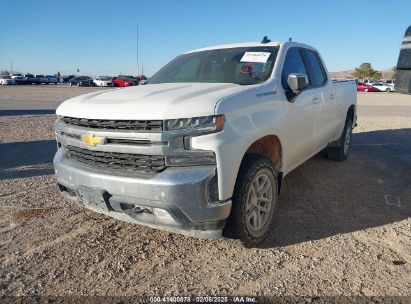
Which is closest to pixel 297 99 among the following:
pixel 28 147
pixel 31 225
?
pixel 31 225

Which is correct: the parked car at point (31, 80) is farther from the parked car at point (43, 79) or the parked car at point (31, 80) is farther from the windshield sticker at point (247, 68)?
the windshield sticker at point (247, 68)

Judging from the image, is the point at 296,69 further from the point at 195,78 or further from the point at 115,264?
the point at 115,264

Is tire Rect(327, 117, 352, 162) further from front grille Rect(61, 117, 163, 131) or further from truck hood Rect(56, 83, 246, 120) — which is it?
front grille Rect(61, 117, 163, 131)

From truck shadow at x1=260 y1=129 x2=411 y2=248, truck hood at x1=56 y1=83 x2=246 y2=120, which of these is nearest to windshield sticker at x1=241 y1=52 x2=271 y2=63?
truck hood at x1=56 y1=83 x2=246 y2=120

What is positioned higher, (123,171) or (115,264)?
(123,171)

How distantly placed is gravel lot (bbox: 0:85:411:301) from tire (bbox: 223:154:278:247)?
0.59 feet

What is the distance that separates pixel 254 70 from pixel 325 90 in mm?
1610

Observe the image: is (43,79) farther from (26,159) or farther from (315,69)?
(315,69)

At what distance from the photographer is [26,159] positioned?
655 centimetres

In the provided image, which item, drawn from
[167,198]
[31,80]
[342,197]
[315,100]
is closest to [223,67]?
[315,100]

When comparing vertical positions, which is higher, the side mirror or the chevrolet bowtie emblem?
the side mirror

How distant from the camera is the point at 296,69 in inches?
171

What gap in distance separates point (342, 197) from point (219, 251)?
2.12m

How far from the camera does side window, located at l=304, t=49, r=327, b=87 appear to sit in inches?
190
